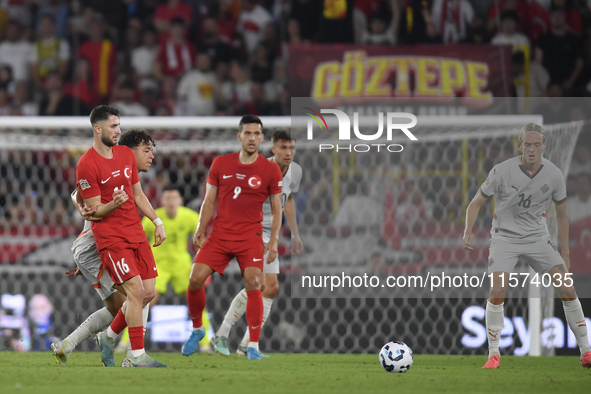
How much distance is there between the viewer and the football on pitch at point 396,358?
18.5 feet

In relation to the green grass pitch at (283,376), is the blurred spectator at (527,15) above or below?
above

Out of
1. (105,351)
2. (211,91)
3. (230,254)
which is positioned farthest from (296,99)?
(105,351)

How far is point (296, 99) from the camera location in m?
10.4

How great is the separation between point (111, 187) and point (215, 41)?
738 centimetres

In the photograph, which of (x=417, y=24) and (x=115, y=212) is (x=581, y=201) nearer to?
(x=417, y=24)

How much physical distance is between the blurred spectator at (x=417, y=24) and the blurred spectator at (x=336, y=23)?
739mm

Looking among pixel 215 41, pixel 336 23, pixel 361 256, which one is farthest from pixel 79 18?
pixel 361 256

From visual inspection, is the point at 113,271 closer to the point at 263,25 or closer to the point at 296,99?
the point at 296,99

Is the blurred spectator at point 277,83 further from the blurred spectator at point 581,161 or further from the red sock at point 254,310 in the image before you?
the red sock at point 254,310

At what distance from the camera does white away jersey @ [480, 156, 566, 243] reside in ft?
21.1

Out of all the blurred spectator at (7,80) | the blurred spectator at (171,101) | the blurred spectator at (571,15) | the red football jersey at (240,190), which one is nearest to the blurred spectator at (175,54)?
the blurred spectator at (171,101)

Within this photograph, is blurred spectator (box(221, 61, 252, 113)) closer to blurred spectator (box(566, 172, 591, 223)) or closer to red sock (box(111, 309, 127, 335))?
blurred spectator (box(566, 172, 591, 223))

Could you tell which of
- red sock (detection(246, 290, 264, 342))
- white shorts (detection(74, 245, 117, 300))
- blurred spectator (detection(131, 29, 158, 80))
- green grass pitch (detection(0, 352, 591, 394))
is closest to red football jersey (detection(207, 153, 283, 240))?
red sock (detection(246, 290, 264, 342))

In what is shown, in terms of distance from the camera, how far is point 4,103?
1218 centimetres
